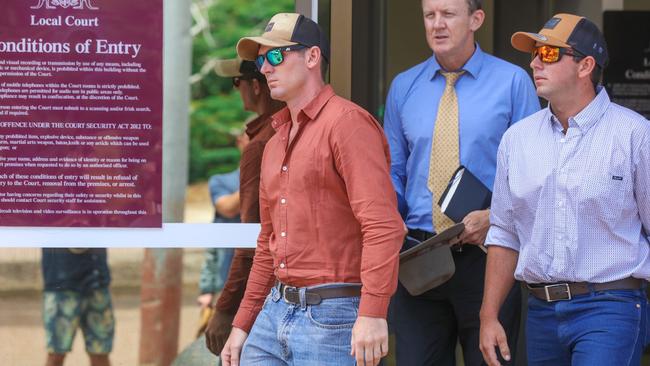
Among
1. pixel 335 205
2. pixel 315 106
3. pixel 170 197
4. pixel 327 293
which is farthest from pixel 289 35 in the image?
pixel 170 197

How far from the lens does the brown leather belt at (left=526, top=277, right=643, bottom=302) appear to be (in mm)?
4059

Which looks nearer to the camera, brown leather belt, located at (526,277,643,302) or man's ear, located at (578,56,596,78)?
brown leather belt, located at (526,277,643,302)

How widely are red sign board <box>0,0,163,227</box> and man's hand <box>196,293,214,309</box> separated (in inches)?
23.0

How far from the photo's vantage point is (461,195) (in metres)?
4.54

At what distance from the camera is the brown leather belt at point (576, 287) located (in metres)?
4.06

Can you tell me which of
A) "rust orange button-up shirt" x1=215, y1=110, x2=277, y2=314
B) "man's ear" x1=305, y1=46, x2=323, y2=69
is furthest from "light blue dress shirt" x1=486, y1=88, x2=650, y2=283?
"rust orange button-up shirt" x1=215, y1=110, x2=277, y2=314

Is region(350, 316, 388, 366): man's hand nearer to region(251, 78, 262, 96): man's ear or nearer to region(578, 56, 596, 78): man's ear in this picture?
region(578, 56, 596, 78): man's ear

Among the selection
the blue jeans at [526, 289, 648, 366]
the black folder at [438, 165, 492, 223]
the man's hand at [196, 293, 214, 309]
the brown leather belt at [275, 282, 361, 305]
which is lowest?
the man's hand at [196, 293, 214, 309]

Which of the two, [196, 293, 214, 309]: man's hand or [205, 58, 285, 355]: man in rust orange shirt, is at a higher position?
[205, 58, 285, 355]: man in rust orange shirt

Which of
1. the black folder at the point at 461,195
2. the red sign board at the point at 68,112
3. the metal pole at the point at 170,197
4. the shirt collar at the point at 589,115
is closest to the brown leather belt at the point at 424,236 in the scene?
the black folder at the point at 461,195

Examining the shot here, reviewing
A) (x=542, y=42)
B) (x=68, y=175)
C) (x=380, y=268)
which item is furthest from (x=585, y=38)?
(x=68, y=175)

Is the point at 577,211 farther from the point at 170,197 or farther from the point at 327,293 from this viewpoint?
the point at 170,197

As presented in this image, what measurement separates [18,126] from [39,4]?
54 cm

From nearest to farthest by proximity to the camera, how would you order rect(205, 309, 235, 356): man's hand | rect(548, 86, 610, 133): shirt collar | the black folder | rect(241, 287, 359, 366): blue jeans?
rect(241, 287, 359, 366): blue jeans < rect(548, 86, 610, 133): shirt collar < the black folder < rect(205, 309, 235, 356): man's hand
